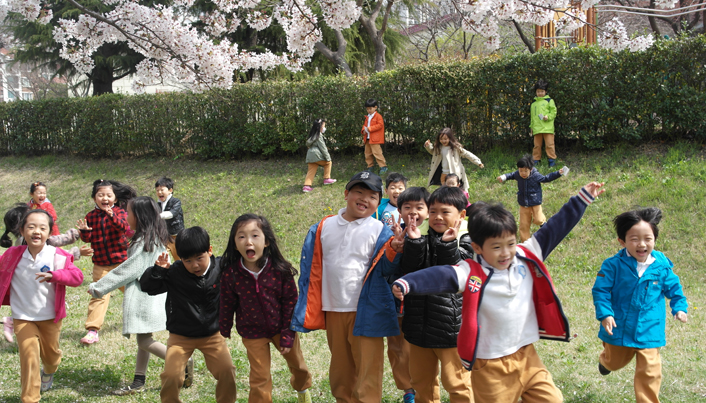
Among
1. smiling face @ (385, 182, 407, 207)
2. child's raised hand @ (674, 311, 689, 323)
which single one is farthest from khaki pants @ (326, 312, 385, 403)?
child's raised hand @ (674, 311, 689, 323)

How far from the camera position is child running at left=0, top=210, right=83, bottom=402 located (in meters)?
4.27

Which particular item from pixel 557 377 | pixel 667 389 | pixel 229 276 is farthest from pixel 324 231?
pixel 667 389

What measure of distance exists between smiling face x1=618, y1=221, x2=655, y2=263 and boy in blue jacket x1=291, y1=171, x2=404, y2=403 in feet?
5.22

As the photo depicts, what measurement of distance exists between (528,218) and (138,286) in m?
5.83

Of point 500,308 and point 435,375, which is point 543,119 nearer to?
point 435,375

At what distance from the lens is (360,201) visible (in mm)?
3822

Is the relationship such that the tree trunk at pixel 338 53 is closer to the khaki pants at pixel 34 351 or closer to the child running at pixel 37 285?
the child running at pixel 37 285

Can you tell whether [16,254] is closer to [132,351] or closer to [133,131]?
[132,351]

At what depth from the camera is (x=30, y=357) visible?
13.6ft

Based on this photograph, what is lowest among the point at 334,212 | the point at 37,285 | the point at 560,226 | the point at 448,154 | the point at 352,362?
the point at 352,362

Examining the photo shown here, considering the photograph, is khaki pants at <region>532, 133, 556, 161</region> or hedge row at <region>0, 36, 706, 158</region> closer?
hedge row at <region>0, 36, 706, 158</region>

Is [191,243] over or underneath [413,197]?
underneath

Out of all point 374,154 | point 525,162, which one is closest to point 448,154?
point 525,162

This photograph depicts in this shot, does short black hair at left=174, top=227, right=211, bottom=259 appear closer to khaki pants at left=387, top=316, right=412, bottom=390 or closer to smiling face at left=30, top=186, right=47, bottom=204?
khaki pants at left=387, top=316, right=412, bottom=390
